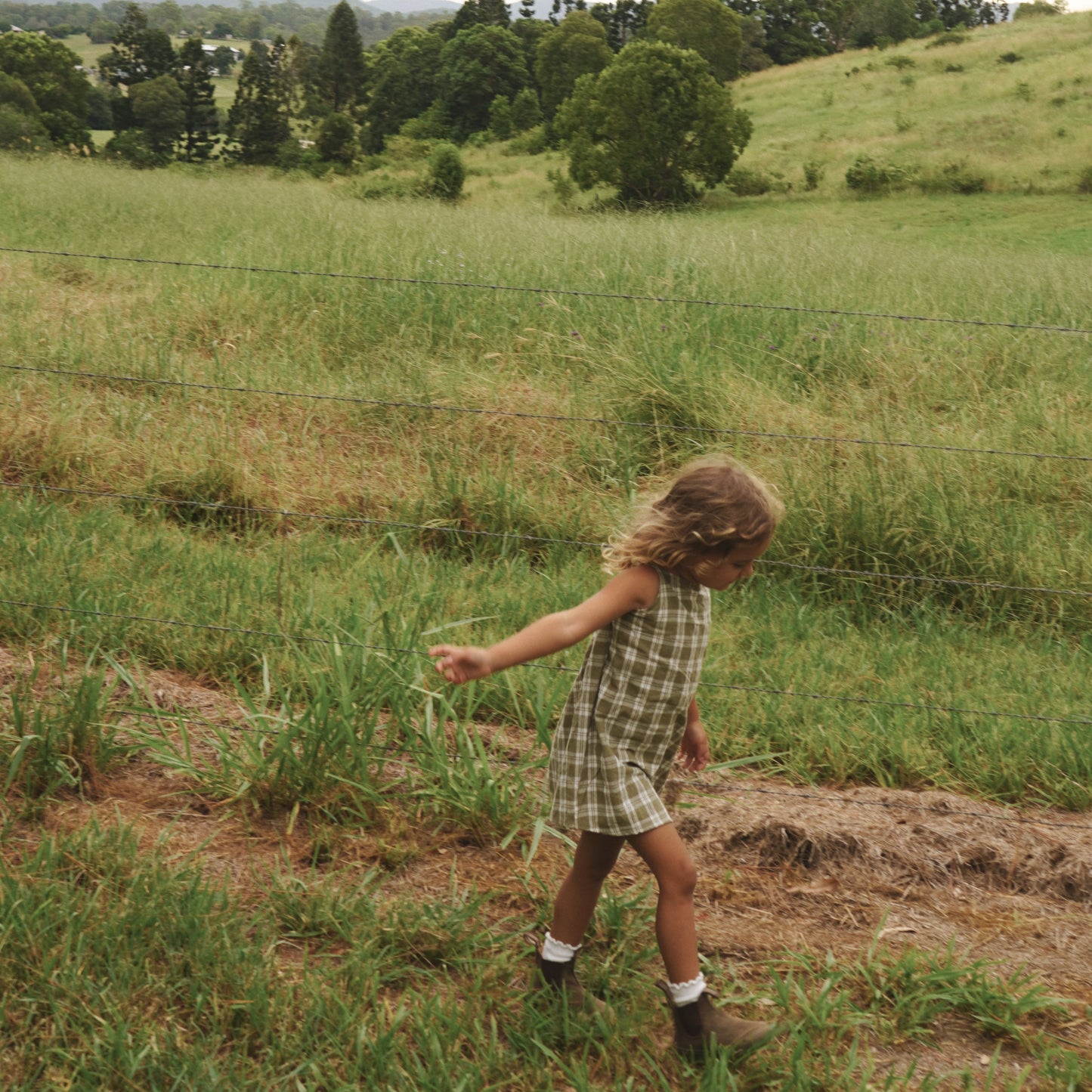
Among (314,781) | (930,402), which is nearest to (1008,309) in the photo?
(930,402)

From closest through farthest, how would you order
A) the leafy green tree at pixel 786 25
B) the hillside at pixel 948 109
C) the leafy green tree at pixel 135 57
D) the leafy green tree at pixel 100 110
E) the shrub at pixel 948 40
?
the hillside at pixel 948 109 → the shrub at pixel 948 40 → the leafy green tree at pixel 135 57 → the leafy green tree at pixel 100 110 → the leafy green tree at pixel 786 25

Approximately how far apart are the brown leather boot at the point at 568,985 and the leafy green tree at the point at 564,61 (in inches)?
1786

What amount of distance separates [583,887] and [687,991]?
0.28m

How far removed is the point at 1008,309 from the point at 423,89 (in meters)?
49.3

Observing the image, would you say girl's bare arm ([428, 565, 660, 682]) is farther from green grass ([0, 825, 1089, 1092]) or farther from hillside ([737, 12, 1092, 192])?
hillside ([737, 12, 1092, 192])

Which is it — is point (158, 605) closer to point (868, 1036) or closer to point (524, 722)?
point (524, 722)

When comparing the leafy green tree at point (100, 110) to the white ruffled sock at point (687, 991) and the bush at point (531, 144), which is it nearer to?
the bush at point (531, 144)

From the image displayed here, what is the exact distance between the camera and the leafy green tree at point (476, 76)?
1885 inches

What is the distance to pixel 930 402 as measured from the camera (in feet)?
20.2

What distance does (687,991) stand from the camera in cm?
214

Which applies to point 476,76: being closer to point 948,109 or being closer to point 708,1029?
point 948,109

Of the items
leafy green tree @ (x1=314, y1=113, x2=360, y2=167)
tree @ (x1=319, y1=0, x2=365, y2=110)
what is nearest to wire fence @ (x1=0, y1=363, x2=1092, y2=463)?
leafy green tree @ (x1=314, y1=113, x2=360, y2=167)

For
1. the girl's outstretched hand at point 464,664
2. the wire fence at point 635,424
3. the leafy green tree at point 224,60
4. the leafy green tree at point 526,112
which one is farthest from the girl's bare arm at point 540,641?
the leafy green tree at point 224,60

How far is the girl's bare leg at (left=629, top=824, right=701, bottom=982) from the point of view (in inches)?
83.0
